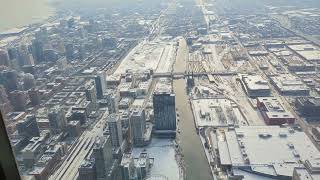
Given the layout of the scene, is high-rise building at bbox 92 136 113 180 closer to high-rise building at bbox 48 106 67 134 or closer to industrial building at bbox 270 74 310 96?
high-rise building at bbox 48 106 67 134

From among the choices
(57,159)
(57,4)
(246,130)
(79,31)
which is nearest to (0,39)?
(79,31)

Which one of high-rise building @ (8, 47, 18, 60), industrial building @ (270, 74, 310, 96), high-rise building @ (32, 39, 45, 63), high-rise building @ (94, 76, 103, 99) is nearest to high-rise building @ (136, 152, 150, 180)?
high-rise building @ (94, 76, 103, 99)

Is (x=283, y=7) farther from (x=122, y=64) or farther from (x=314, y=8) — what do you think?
(x=122, y=64)

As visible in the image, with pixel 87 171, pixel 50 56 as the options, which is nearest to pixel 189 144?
pixel 87 171

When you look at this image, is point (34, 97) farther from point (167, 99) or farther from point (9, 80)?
point (167, 99)

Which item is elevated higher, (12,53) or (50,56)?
(12,53)

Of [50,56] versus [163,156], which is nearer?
[163,156]

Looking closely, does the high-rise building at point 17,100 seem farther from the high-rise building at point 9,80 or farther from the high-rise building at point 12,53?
the high-rise building at point 12,53
